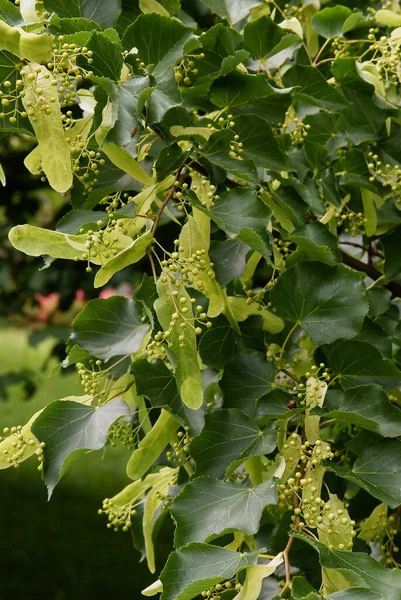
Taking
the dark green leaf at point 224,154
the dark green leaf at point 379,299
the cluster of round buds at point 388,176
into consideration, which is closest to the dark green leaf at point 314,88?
the cluster of round buds at point 388,176

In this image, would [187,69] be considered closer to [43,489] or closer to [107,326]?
[107,326]

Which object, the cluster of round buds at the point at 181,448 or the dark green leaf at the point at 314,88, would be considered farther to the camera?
the dark green leaf at the point at 314,88

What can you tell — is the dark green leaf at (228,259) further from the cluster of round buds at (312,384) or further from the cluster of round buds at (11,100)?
the cluster of round buds at (11,100)

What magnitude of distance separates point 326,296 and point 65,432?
0.44 m

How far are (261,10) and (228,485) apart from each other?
96 centimetres

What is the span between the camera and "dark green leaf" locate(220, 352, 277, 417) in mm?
1250

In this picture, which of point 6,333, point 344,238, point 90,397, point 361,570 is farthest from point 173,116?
point 6,333

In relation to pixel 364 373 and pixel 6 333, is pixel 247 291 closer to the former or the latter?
pixel 364 373

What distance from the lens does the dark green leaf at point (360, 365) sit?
1245 millimetres

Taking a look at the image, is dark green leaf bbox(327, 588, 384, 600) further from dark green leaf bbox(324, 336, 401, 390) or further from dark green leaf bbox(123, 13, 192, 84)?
dark green leaf bbox(123, 13, 192, 84)

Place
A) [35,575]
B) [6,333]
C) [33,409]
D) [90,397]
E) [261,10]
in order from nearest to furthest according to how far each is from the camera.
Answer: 1. [90,397]
2. [261,10]
3. [35,575]
4. [33,409]
5. [6,333]

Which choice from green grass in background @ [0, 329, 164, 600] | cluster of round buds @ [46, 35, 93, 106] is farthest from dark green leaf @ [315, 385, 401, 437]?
green grass in background @ [0, 329, 164, 600]

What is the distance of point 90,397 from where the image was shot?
1.23m

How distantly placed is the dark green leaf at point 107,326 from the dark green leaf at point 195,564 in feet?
1.15
